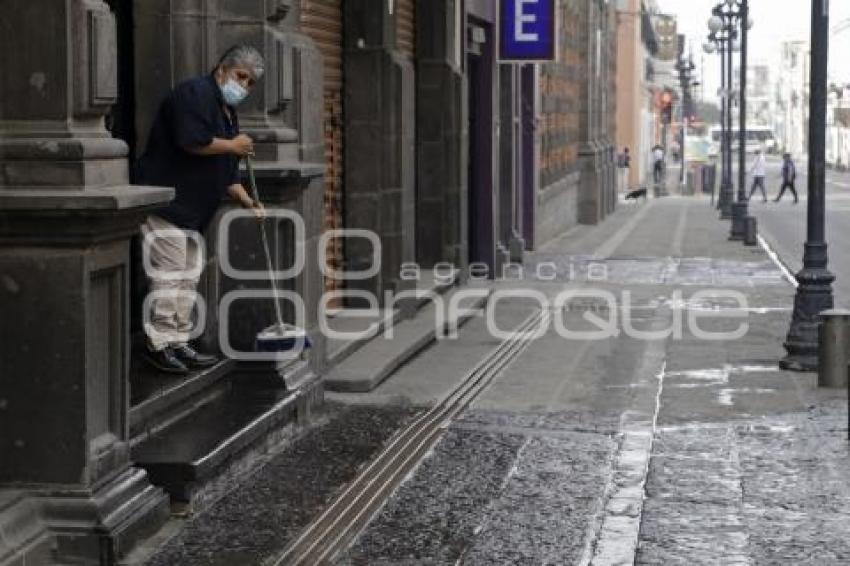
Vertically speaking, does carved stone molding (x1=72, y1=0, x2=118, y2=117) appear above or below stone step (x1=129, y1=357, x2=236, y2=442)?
above

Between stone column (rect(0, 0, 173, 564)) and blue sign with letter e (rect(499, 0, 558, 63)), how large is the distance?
17564 millimetres

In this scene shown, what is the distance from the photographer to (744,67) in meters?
37.2

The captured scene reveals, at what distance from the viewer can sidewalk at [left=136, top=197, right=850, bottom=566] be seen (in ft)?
26.3

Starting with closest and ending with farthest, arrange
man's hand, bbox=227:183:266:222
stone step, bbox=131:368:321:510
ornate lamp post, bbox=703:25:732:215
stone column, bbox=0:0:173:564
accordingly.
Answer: stone column, bbox=0:0:173:564 → stone step, bbox=131:368:321:510 → man's hand, bbox=227:183:266:222 → ornate lamp post, bbox=703:25:732:215

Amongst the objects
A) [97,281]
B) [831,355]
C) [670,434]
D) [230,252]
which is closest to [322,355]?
[230,252]

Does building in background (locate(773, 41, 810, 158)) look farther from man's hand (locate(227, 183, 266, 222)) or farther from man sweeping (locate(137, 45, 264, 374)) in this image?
man sweeping (locate(137, 45, 264, 374))

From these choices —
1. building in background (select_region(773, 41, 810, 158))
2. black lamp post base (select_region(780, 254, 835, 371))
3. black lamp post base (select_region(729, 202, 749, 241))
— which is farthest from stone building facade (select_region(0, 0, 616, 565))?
building in background (select_region(773, 41, 810, 158))

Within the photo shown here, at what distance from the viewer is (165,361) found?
9945mm

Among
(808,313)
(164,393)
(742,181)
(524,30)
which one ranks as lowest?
(808,313)

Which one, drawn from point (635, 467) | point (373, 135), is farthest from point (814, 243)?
point (635, 467)

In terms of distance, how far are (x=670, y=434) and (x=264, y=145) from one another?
3244 mm

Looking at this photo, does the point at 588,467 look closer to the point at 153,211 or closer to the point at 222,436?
the point at 222,436

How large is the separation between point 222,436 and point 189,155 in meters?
1.66

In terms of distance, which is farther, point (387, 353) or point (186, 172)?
point (387, 353)
